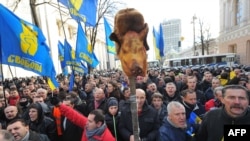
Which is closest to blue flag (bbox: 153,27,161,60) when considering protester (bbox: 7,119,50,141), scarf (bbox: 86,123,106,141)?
scarf (bbox: 86,123,106,141)

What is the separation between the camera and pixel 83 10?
328 inches

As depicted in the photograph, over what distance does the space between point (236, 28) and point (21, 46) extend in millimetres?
37775

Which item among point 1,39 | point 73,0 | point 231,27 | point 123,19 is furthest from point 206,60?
point 123,19

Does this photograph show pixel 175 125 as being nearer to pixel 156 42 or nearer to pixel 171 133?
pixel 171 133

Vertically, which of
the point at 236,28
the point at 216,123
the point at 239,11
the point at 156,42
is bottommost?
the point at 216,123

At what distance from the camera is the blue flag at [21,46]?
238 inches

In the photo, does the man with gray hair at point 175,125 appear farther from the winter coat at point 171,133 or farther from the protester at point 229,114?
the protester at point 229,114

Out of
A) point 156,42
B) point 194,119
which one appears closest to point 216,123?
point 194,119

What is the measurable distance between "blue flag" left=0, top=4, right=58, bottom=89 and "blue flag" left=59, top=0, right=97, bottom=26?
1476 mm

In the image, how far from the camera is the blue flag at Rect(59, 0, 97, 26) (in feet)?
26.9

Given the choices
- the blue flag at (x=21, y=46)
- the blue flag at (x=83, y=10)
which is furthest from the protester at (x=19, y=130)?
the blue flag at (x=83, y=10)

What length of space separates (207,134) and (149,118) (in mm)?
1407

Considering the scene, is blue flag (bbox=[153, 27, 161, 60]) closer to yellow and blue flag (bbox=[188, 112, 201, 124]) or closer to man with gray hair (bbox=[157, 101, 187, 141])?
yellow and blue flag (bbox=[188, 112, 201, 124])

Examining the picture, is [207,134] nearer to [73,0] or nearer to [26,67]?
[26,67]
